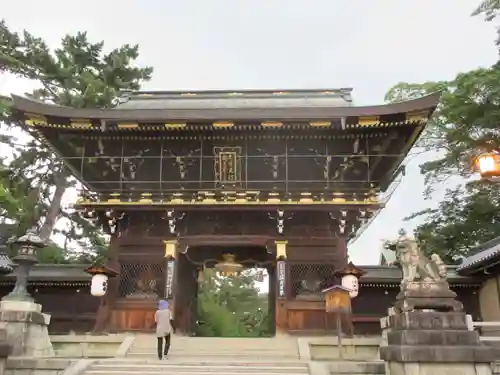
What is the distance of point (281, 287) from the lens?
1689 centimetres

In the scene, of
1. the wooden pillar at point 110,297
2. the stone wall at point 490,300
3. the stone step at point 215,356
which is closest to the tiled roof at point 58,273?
the wooden pillar at point 110,297

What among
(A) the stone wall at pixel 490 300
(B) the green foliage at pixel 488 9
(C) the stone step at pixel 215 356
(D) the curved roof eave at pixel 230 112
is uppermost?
(B) the green foliage at pixel 488 9

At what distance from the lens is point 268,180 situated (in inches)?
723

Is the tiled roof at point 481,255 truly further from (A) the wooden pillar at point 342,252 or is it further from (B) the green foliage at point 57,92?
(B) the green foliage at point 57,92

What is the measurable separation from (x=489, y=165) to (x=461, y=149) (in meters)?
17.3

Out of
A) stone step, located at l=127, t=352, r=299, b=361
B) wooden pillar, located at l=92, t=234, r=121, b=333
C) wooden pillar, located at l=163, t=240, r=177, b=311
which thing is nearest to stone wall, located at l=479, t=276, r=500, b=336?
stone step, located at l=127, t=352, r=299, b=361

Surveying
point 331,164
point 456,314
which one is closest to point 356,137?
point 331,164

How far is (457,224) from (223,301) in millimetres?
25205

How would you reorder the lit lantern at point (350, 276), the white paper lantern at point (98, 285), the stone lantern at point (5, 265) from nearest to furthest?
the lit lantern at point (350, 276) → the white paper lantern at point (98, 285) → the stone lantern at point (5, 265)

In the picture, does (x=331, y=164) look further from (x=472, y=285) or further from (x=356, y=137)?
(x=472, y=285)

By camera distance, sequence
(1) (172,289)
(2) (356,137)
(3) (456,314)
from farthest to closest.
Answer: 1. (2) (356,137)
2. (1) (172,289)
3. (3) (456,314)

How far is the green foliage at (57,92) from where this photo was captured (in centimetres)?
2883

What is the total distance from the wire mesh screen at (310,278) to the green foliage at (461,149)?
8.54 metres

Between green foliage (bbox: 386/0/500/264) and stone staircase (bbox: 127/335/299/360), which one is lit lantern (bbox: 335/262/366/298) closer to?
stone staircase (bbox: 127/335/299/360)
